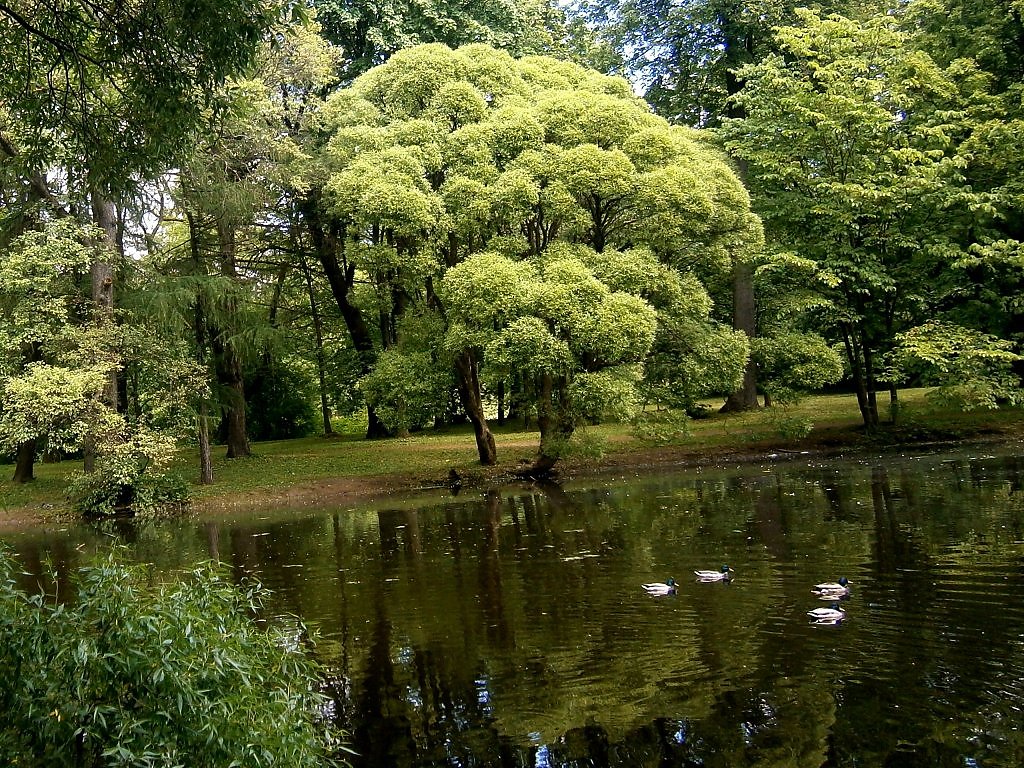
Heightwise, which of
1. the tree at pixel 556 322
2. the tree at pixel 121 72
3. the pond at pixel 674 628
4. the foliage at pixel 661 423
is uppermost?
the tree at pixel 121 72

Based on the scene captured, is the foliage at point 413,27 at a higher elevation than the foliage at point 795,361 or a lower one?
higher

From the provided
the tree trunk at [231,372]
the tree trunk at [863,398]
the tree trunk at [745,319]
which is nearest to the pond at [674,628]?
the tree trunk at [863,398]

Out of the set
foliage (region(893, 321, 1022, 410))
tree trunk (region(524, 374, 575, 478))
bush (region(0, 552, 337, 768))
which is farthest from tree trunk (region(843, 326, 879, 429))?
bush (region(0, 552, 337, 768))

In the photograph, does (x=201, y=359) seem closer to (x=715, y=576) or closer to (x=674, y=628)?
(x=715, y=576)

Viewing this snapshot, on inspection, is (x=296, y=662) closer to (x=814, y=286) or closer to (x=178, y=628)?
(x=178, y=628)

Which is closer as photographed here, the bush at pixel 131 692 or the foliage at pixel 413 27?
the bush at pixel 131 692

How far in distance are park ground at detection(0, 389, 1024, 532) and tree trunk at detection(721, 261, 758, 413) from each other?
1386 mm

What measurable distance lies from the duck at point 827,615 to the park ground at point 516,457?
15605 mm

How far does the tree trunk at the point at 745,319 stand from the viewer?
3160cm

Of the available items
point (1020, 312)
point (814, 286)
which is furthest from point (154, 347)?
point (1020, 312)

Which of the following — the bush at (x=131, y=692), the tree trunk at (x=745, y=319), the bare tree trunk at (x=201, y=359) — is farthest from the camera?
the tree trunk at (x=745, y=319)

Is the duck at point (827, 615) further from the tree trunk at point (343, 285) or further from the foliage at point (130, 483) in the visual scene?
the tree trunk at point (343, 285)

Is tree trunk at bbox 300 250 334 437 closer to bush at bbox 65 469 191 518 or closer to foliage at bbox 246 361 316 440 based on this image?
foliage at bbox 246 361 316 440

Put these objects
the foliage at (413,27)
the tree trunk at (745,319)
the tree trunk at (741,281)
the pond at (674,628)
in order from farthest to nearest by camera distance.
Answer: the tree trunk at (741,281) < the foliage at (413,27) < the tree trunk at (745,319) < the pond at (674,628)
